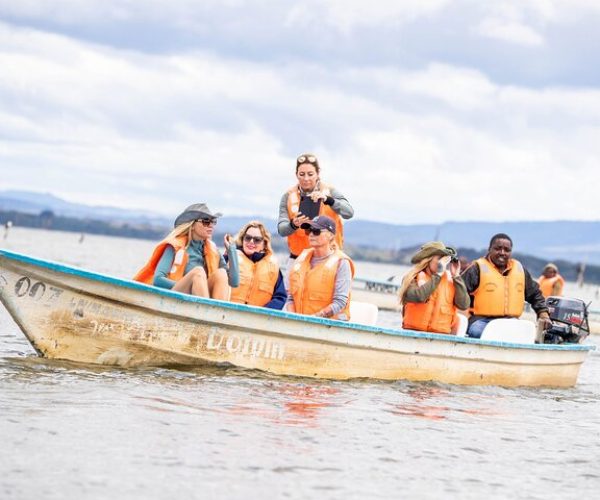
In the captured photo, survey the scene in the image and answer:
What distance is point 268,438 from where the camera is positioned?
27.4ft

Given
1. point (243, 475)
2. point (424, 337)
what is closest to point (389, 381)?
point (424, 337)

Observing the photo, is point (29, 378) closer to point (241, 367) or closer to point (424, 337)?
point (241, 367)

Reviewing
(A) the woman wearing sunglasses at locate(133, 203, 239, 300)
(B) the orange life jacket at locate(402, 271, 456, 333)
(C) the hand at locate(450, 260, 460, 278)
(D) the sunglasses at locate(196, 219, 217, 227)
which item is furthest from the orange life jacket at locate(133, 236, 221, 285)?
(C) the hand at locate(450, 260, 460, 278)

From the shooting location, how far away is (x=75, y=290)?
34.7ft

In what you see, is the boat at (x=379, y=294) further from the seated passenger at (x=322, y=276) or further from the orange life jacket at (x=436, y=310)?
the seated passenger at (x=322, y=276)

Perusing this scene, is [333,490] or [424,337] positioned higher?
[424,337]

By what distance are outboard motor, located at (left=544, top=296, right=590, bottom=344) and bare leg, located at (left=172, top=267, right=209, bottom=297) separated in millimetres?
5399

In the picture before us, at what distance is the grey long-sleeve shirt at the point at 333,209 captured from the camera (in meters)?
12.1

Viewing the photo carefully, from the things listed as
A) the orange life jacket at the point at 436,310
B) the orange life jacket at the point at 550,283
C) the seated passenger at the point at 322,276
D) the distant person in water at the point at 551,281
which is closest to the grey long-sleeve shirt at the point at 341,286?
the seated passenger at the point at 322,276

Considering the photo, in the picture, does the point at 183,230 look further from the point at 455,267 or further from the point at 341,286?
the point at 455,267

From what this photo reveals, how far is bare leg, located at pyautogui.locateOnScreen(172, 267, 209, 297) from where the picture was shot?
436 inches

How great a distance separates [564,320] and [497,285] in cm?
160

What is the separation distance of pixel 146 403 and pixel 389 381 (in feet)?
A: 12.2

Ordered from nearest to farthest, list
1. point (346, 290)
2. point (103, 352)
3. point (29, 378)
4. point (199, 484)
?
point (199, 484)
point (29, 378)
point (103, 352)
point (346, 290)
